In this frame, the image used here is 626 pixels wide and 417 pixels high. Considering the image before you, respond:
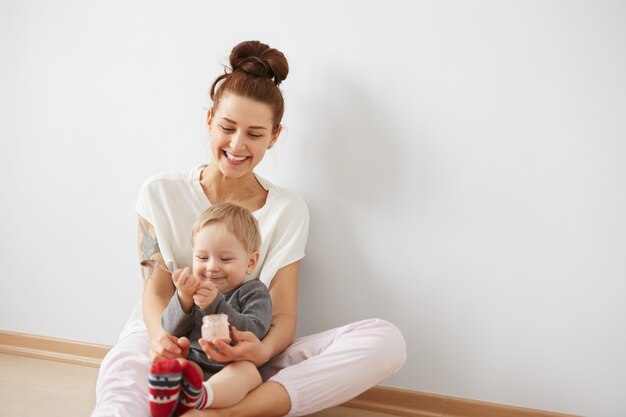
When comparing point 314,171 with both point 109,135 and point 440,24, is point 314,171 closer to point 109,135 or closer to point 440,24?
point 440,24

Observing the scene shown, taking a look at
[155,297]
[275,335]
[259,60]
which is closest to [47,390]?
[155,297]

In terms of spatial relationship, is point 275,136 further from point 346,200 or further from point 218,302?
→ point 218,302

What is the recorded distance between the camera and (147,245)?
1997 mm

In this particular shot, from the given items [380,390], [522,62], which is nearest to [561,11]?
[522,62]

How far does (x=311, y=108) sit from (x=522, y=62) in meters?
0.59

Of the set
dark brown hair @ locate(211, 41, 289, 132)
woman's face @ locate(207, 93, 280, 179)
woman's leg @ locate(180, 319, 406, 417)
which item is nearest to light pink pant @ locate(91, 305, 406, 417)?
woman's leg @ locate(180, 319, 406, 417)

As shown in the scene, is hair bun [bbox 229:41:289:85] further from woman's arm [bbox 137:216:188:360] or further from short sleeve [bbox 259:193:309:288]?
woman's arm [bbox 137:216:188:360]

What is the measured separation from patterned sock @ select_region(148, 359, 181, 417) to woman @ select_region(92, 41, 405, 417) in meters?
0.12

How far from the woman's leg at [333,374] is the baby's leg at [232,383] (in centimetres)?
2

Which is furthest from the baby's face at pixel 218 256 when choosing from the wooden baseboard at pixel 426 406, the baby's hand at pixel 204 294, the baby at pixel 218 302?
the wooden baseboard at pixel 426 406

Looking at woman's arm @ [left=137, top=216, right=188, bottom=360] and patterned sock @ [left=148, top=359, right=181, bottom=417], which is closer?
patterned sock @ [left=148, top=359, right=181, bottom=417]

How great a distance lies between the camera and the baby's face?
1.69 metres

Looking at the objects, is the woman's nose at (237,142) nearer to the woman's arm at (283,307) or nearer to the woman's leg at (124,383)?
the woman's arm at (283,307)

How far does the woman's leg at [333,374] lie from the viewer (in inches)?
64.6
